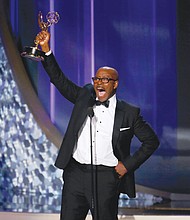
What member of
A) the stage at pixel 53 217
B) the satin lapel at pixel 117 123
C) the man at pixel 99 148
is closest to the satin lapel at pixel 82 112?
the man at pixel 99 148

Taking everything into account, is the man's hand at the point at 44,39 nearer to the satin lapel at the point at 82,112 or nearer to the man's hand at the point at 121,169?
the satin lapel at the point at 82,112

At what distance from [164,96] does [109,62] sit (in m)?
0.60

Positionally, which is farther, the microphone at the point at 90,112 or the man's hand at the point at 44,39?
the man's hand at the point at 44,39

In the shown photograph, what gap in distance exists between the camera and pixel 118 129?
2762 mm

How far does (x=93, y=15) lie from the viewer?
16.8 ft

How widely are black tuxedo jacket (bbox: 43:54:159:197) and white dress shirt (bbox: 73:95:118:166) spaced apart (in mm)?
31

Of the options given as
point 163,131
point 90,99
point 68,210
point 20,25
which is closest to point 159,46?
point 163,131

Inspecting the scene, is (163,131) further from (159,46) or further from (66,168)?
(66,168)

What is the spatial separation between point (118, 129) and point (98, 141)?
0.12 metres

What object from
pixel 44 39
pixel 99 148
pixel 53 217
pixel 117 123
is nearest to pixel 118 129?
pixel 117 123

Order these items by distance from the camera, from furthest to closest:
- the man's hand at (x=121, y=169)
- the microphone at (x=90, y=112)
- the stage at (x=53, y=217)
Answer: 1. the stage at (x=53, y=217)
2. the man's hand at (x=121, y=169)
3. the microphone at (x=90, y=112)

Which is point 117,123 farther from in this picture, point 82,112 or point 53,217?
point 53,217

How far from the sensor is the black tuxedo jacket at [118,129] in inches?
108

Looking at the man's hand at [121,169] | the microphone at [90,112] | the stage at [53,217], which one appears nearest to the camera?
the microphone at [90,112]
